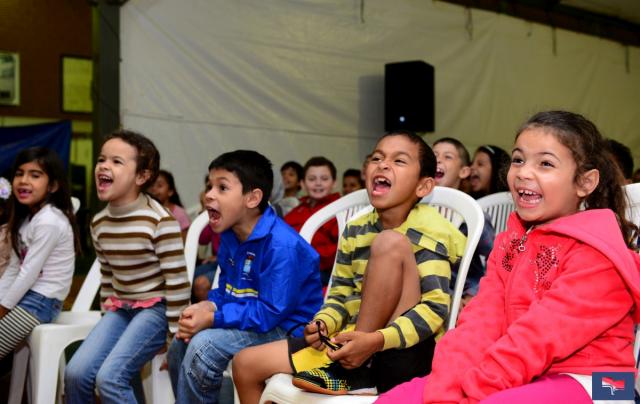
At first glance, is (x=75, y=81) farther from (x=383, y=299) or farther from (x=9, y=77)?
(x=383, y=299)

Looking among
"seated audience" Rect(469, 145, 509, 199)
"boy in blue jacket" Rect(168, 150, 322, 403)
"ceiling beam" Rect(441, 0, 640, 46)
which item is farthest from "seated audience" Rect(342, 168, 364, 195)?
"boy in blue jacket" Rect(168, 150, 322, 403)

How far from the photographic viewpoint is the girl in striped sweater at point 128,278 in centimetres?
191

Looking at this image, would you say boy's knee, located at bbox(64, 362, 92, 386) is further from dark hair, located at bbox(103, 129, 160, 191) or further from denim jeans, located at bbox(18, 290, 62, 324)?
dark hair, located at bbox(103, 129, 160, 191)

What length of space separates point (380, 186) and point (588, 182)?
55 centimetres

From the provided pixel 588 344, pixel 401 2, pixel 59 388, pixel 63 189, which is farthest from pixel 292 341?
pixel 401 2

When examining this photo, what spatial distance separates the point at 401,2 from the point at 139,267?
4.64 metres

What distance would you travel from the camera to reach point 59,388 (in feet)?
7.41

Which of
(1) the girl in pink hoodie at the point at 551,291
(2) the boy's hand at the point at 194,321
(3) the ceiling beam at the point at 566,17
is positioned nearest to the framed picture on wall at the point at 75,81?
(3) the ceiling beam at the point at 566,17

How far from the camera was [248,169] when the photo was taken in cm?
198

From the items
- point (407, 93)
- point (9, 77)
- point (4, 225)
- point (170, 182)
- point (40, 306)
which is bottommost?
point (40, 306)

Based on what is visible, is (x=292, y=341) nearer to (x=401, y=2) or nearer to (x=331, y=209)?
(x=331, y=209)

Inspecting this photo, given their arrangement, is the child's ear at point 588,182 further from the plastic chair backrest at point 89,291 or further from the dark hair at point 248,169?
the plastic chair backrest at point 89,291

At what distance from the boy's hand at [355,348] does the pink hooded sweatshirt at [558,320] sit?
151mm

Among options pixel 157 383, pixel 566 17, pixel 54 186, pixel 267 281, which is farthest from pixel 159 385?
pixel 566 17
